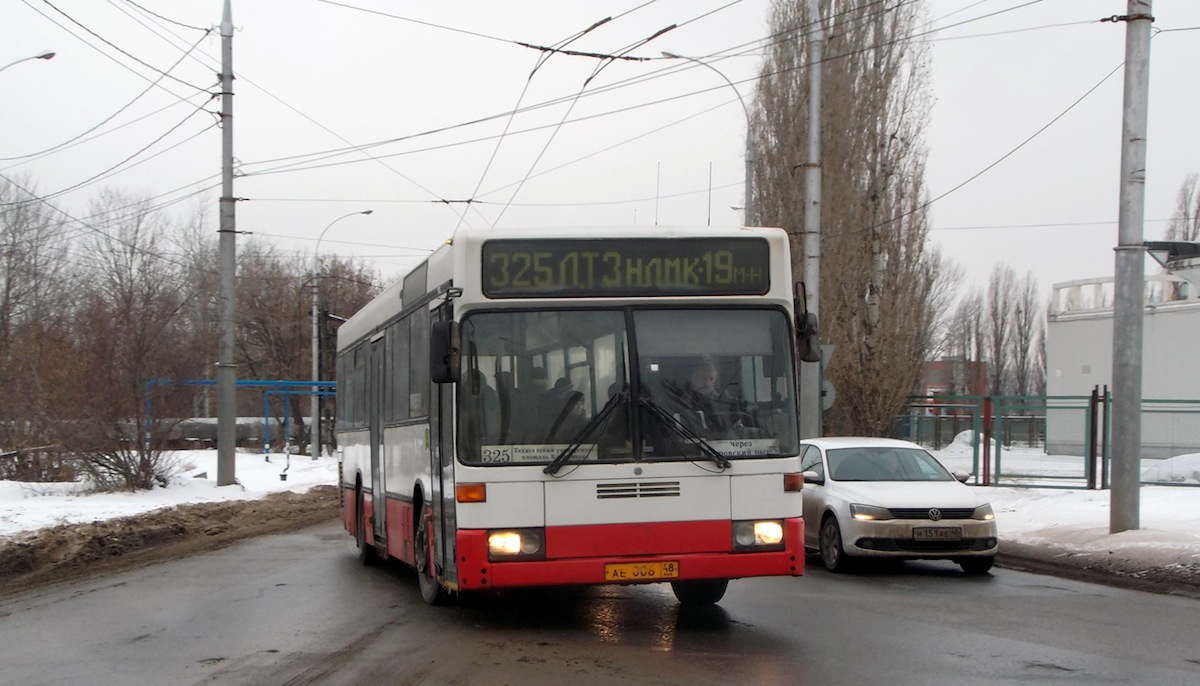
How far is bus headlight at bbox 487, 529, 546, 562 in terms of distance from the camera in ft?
27.5

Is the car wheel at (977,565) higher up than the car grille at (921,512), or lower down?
lower down

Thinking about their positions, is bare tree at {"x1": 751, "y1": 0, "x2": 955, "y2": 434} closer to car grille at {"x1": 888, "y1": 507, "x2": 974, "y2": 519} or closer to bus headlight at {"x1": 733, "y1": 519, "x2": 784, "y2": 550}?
car grille at {"x1": 888, "y1": 507, "x2": 974, "y2": 519}

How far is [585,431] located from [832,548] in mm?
5976

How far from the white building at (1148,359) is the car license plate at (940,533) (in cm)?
1266

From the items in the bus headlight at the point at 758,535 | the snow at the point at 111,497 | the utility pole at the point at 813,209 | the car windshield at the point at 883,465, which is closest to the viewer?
the bus headlight at the point at 758,535

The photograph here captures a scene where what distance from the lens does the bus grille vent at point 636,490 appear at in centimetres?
847

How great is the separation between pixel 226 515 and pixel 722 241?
1488 cm

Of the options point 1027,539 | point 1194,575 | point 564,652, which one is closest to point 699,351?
point 564,652

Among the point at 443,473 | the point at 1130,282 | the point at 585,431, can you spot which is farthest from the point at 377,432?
the point at 1130,282

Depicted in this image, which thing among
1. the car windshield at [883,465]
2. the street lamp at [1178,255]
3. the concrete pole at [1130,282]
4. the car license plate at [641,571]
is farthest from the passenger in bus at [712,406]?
the street lamp at [1178,255]

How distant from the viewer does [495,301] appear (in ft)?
28.5

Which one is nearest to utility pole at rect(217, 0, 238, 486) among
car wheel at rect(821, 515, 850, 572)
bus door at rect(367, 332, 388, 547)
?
bus door at rect(367, 332, 388, 547)

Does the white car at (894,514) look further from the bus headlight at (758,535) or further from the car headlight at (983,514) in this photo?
the bus headlight at (758,535)

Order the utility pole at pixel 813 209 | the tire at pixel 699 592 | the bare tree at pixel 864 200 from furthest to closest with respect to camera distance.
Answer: the bare tree at pixel 864 200
the utility pole at pixel 813 209
the tire at pixel 699 592
